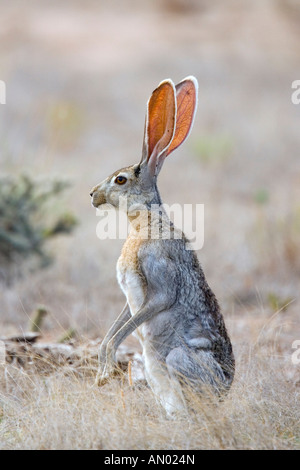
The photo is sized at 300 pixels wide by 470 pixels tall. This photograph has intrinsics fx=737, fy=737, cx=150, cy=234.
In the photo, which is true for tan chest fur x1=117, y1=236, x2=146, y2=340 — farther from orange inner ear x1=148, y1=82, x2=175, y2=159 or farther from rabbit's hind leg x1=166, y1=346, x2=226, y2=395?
orange inner ear x1=148, y1=82, x2=175, y2=159

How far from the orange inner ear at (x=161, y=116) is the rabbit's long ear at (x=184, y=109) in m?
0.17

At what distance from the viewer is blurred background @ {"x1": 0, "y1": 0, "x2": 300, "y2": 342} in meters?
8.79

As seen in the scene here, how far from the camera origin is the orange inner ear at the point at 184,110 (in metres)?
4.93

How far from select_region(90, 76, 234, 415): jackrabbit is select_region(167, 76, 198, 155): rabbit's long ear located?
0.9 inches

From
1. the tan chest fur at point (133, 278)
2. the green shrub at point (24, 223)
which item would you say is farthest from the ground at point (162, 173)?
the tan chest fur at point (133, 278)

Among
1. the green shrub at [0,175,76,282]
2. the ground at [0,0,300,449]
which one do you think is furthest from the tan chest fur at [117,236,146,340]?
the green shrub at [0,175,76,282]

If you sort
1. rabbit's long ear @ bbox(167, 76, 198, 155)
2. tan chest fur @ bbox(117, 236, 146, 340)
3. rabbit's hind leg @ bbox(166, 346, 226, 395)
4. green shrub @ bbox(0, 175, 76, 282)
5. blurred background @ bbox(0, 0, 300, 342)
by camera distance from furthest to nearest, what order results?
green shrub @ bbox(0, 175, 76, 282) < blurred background @ bbox(0, 0, 300, 342) < rabbit's long ear @ bbox(167, 76, 198, 155) < tan chest fur @ bbox(117, 236, 146, 340) < rabbit's hind leg @ bbox(166, 346, 226, 395)

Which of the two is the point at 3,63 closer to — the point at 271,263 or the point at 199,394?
the point at 271,263

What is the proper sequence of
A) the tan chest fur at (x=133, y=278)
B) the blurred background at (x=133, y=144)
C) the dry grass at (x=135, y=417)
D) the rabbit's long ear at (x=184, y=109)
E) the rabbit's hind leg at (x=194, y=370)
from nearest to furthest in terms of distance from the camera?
1. the dry grass at (x=135, y=417)
2. the rabbit's hind leg at (x=194, y=370)
3. the tan chest fur at (x=133, y=278)
4. the rabbit's long ear at (x=184, y=109)
5. the blurred background at (x=133, y=144)

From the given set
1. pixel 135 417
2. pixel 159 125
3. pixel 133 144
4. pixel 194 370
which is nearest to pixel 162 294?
pixel 194 370

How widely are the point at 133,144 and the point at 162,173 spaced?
107 inches

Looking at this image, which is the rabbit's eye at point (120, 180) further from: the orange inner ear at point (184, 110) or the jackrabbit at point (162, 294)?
the orange inner ear at point (184, 110)

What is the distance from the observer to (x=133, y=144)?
57.6 feet

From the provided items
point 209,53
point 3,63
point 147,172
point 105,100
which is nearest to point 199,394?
point 147,172
